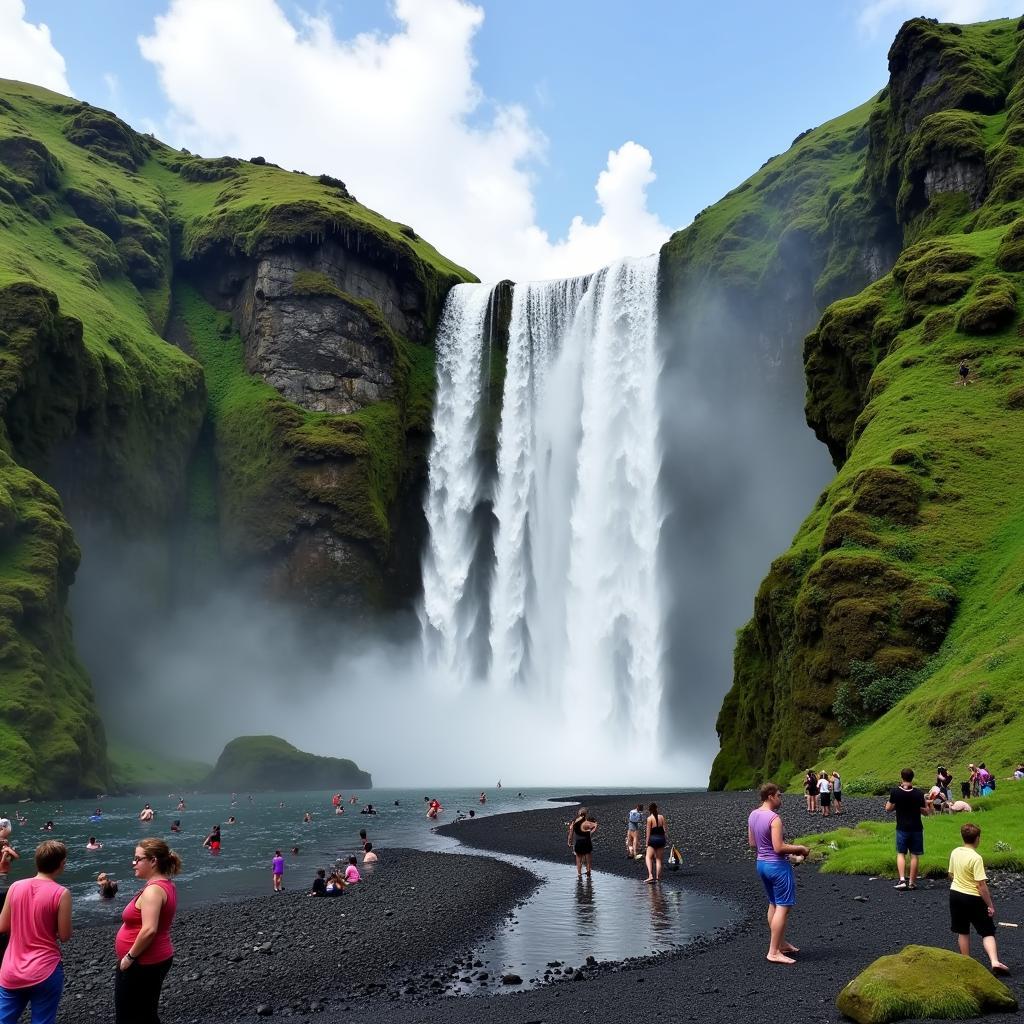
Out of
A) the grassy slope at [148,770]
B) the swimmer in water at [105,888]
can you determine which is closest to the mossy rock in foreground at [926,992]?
the swimmer in water at [105,888]

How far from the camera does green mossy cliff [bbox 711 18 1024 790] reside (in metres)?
35.6

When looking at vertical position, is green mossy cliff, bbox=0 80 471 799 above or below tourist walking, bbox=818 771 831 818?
above

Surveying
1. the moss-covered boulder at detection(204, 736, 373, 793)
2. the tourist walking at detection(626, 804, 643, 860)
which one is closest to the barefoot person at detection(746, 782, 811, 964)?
the tourist walking at detection(626, 804, 643, 860)

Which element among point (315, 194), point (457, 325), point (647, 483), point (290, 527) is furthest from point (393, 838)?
point (315, 194)

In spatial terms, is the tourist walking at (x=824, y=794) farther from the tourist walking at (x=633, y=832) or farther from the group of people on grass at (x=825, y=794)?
the tourist walking at (x=633, y=832)

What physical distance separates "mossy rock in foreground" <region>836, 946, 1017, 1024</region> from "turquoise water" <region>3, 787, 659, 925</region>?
22388 mm

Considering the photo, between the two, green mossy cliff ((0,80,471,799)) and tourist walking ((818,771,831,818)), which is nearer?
tourist walking ((818,771,831,818))

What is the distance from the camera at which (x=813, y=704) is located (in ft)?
143

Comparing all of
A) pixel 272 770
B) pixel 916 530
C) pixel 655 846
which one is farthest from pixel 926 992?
pixel 272 770

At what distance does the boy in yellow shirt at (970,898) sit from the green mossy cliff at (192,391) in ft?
237

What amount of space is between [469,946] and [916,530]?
37.5 meters

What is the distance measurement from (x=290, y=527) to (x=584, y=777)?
4710cm

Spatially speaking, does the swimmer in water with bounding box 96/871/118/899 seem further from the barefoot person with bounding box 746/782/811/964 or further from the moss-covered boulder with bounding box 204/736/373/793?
the moss-covered boulder with bounding box 204/736/373/793

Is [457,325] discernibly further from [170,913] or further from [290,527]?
[170,913]
